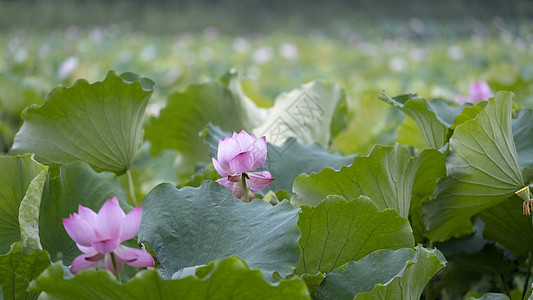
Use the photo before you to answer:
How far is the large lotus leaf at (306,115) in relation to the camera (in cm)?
96

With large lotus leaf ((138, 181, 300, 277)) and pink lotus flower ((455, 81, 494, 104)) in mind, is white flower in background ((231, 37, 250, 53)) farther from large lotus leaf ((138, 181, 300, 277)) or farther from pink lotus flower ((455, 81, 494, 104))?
large lotus leaf ((138, 181, 300, 277))

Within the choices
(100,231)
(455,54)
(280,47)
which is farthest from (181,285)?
(280,47)

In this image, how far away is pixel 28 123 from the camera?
75 centimetres

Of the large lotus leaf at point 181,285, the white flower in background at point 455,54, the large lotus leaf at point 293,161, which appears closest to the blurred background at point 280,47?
the white flower in background at point 455,54

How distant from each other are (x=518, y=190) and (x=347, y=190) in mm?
197

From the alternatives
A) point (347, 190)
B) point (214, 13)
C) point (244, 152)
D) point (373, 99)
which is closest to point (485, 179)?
point (347, 190)

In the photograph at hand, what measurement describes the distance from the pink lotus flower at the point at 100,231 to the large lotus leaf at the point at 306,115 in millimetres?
498

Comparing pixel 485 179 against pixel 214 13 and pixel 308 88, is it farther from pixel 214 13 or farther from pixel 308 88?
pixel 214 13

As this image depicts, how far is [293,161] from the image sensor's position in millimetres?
788

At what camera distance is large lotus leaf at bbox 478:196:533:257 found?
73 cm

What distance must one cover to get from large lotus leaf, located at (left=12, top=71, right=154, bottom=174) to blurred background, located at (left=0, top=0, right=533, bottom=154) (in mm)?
366

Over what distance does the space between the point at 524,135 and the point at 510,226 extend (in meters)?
0.12

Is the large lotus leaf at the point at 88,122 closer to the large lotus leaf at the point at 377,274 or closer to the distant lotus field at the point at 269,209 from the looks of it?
the distant lotus field at the point at 269,209

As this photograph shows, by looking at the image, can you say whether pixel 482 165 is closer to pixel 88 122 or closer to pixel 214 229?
pixel 214 229
